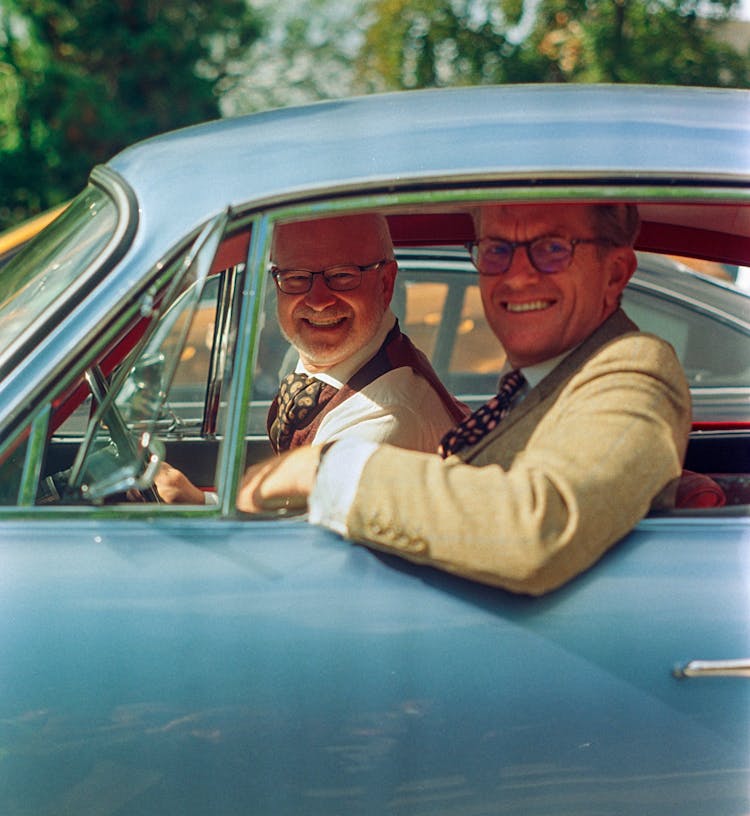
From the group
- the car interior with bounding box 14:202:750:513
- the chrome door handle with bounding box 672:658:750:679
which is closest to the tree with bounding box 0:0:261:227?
the car interior with bounding box 14:202:750:513

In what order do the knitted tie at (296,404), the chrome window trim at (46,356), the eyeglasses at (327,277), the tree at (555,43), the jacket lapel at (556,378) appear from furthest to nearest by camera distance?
the tree at (555,43)
the knitted tie at (296,404)
the eyeglasses at (327,277)
the jacket lapel at (556,378)
the chrome window trim at (46,356)

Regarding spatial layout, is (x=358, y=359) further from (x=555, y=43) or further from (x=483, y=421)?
(x=555, y=43)

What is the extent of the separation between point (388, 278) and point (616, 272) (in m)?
0.82

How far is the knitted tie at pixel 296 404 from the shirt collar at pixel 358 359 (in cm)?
2

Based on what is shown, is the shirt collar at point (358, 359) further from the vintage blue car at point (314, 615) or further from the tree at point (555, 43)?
the tree at point (555, 43)

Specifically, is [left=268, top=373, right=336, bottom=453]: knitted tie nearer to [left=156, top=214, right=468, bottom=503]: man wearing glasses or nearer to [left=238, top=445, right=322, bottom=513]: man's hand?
[left=156, top=214, right=468, bottom=503]: man wearing glasses

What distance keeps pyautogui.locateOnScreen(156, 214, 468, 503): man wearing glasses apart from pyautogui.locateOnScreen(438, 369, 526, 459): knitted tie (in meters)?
0.34

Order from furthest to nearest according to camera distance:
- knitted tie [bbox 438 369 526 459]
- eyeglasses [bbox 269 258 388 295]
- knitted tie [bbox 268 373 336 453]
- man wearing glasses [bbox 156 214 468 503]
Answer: knitted tie [bbox 268 373 336 453] < eyeglasses [bbox 269 258 388 295] < man wearing glasses [bbox 156 214 468 503] < knitted tie [bbox 438 369 526 459]

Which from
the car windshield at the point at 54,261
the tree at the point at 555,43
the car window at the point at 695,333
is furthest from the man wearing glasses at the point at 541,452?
the tree at the point at 555,43

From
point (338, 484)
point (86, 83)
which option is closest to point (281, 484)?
point (338, 484)

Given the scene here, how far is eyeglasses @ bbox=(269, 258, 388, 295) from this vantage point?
2754 mm

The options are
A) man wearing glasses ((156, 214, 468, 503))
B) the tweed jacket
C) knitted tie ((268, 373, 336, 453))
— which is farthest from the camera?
knitted tie ((268, 373, 336, 453))

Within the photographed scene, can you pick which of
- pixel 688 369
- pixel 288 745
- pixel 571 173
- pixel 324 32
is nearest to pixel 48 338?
pixel 288 745

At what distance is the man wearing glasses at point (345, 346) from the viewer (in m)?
2.62
